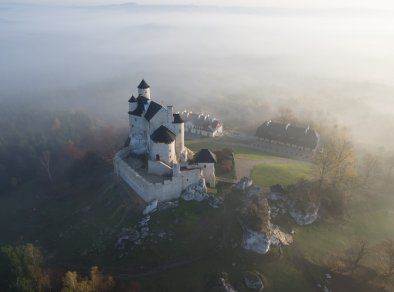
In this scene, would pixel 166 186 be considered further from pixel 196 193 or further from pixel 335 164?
pixel 335 164

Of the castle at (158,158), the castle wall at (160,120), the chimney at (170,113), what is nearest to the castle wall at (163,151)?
the castle at (158,158)

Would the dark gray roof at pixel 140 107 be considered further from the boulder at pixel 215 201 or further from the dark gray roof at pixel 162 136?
the boulder at pixel 215 201

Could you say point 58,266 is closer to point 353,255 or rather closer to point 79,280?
point 79,280

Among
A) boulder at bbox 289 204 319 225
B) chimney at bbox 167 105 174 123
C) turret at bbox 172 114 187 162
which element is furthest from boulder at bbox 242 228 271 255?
chimney at bbox 167 105 174 123

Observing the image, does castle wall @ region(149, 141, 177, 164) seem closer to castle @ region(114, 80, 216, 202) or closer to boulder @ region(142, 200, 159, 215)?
castle @ region(114, 80, 216, 202)

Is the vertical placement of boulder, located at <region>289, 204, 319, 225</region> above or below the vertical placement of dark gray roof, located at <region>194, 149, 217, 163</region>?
below

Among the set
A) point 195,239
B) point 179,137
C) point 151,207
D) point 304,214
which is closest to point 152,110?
point 179,137

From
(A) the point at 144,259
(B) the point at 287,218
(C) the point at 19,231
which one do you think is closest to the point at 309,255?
(B) the point at 287,218
